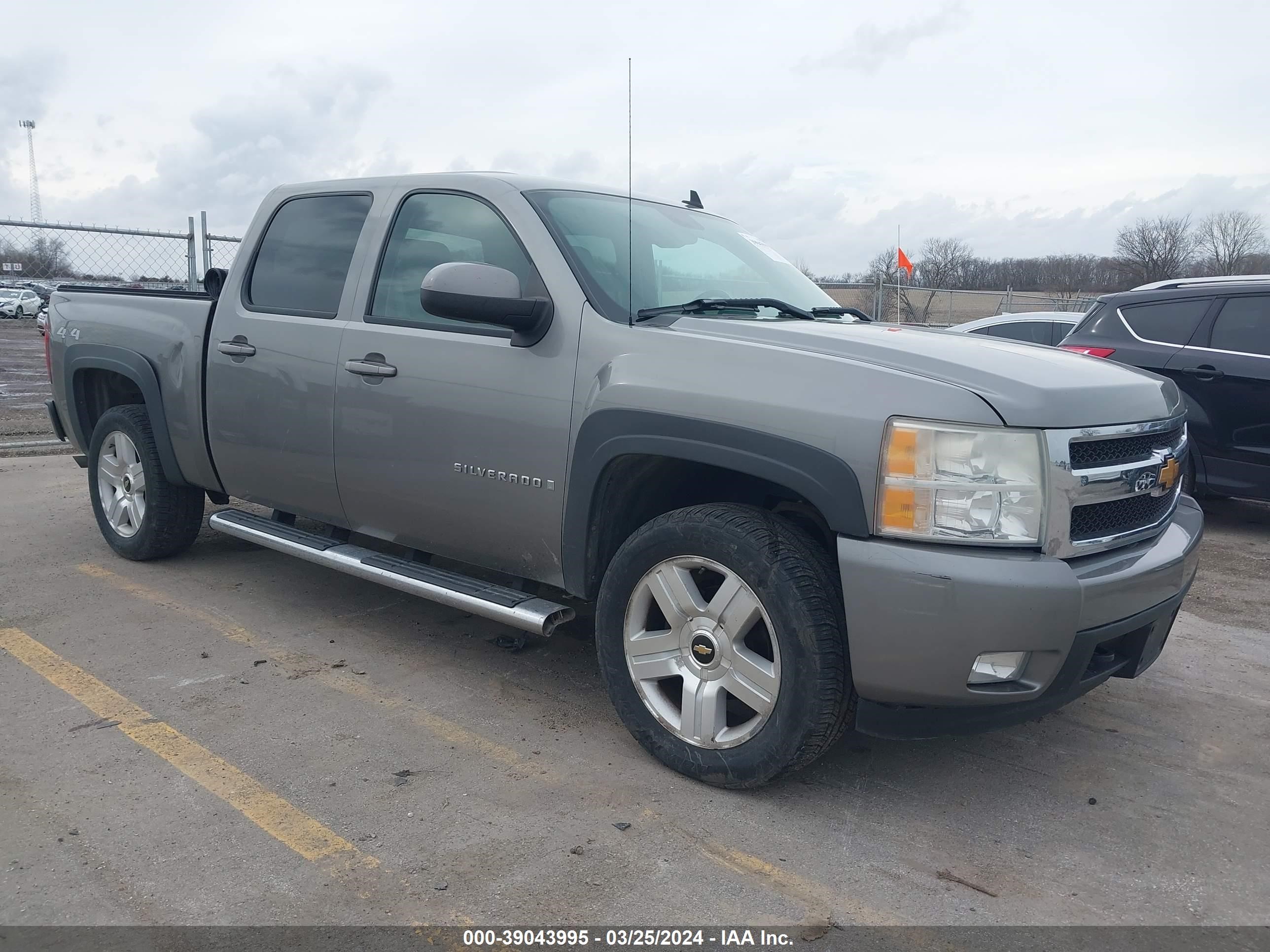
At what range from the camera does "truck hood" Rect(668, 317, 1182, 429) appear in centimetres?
266

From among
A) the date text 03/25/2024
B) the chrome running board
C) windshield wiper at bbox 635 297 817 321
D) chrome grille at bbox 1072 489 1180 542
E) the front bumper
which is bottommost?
the date text 03/25/2024

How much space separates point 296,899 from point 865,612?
1600 millimetres

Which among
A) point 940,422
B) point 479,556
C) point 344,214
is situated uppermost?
point 344,214

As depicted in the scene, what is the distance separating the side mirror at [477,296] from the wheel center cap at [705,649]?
117 cm

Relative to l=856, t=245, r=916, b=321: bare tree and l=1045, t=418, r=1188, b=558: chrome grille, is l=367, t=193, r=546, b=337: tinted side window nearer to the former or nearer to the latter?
l=1045, t=418, r=1188, b=558: chrome grille

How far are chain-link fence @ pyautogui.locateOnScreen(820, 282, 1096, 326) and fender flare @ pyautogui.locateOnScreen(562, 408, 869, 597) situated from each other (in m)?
12.6

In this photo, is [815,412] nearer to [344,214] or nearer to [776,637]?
[776,637]

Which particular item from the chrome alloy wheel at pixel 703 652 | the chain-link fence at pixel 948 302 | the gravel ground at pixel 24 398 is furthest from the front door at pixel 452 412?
the chain-link fence at pixel 948 302

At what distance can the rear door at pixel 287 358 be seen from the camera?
13.7 feet

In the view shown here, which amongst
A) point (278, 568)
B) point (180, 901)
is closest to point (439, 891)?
point (180, 901)

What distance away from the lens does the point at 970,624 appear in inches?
101

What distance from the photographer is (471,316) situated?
10.8ft

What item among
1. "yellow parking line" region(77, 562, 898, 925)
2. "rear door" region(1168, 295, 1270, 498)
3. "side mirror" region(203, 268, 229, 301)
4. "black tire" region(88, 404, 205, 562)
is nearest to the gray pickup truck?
"yellow parking line" region(77, 562, 898, 925)

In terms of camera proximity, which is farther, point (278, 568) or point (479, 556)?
point (278, 568)
